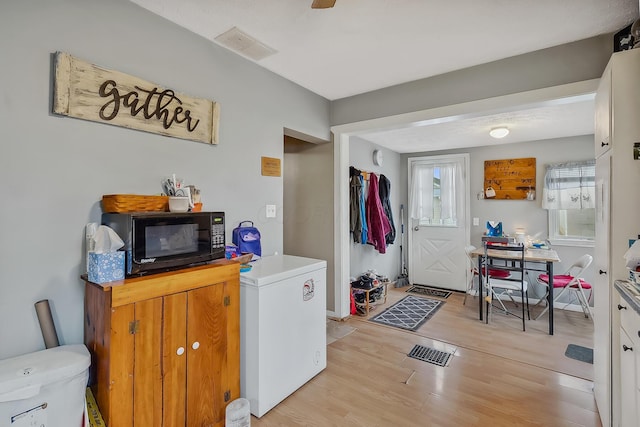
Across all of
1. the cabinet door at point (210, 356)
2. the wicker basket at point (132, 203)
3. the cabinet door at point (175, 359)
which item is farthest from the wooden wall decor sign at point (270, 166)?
the cabinet door at point (175, 359)

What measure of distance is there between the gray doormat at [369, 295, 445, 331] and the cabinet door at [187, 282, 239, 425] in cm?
204

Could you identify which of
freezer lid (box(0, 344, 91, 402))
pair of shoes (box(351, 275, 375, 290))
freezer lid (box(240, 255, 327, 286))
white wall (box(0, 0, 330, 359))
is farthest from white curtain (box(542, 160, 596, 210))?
freezer lid (box(0, 344, 91, 402))

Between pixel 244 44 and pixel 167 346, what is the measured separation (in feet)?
6.60

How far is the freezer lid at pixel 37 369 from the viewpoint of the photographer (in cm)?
109

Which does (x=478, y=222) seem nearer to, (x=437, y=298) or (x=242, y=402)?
(x=437, y=298)

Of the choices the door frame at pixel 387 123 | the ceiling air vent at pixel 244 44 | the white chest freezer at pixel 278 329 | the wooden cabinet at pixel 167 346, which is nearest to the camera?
the wooden cabinet at pixel 167 346

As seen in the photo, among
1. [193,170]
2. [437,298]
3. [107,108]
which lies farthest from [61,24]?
[437,298]

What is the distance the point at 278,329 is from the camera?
1.92 metres

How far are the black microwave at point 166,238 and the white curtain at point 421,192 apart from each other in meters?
4.02

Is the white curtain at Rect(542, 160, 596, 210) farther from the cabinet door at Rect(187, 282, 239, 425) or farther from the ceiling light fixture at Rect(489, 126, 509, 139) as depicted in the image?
the cabinet door at Rect(187, 282, 239, 425)

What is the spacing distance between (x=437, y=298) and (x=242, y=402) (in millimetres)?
3388

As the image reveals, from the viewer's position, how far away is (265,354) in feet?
6.04

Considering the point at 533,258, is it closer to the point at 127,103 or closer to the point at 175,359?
the point at 175,359

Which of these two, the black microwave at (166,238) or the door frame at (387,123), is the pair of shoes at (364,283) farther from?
the black microwave at (166,238)
